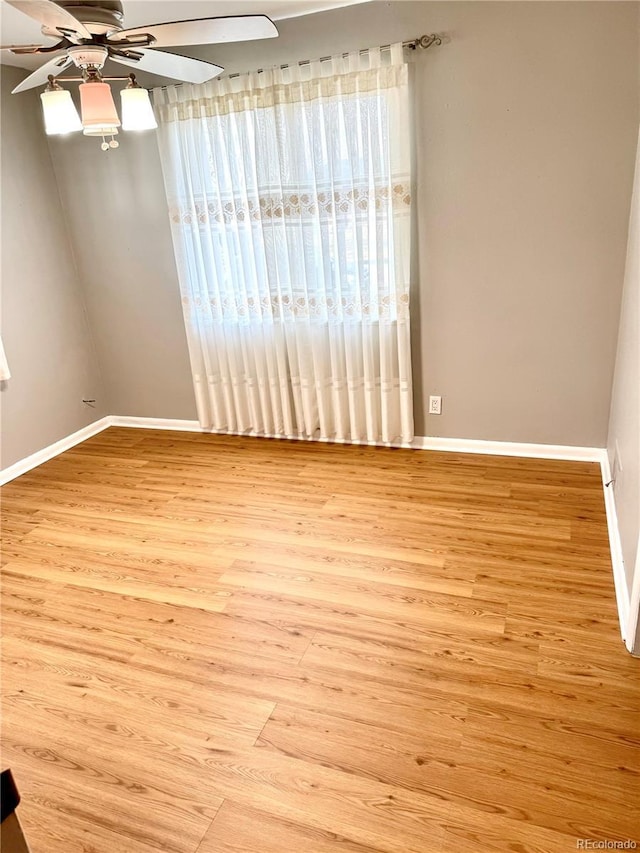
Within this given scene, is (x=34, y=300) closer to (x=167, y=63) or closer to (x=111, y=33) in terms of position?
(x=167, y=63)

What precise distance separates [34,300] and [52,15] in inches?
112

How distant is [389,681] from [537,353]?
2.06 metres

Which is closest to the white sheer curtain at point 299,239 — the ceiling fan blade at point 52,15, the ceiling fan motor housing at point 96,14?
the ceiling fan motor housing at point 96,14

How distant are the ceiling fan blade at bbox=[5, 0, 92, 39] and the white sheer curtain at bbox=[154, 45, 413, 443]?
6.10 feet

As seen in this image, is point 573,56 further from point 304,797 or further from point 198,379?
point 304,797

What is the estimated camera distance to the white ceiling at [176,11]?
2.77 metres

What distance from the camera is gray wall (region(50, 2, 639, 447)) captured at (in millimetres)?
2871

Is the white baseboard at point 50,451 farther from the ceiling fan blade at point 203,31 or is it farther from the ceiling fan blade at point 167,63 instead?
the ceiling fan blade at point 203,31

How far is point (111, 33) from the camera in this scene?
5.78ft

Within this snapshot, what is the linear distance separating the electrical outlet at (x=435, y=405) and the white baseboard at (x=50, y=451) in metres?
2.54

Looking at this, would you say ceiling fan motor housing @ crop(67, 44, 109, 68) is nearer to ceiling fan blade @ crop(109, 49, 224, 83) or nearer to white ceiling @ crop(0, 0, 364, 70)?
ceiling fan blade @ crop(109, 49, 224, 83)

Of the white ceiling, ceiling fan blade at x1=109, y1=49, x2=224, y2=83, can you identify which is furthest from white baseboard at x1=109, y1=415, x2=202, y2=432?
ceiling fan blade at x1=109, y1=49, x2=224, y2=83

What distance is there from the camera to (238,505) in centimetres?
331

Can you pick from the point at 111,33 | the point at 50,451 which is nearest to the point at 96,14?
the point at 111,33
